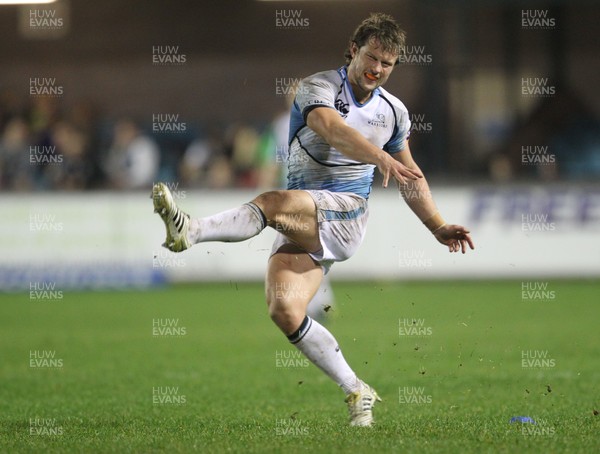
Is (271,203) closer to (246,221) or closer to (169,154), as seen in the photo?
(246,221)

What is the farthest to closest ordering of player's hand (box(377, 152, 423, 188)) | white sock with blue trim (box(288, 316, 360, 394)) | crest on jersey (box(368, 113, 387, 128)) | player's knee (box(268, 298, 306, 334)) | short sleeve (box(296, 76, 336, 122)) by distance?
crest on jersey (box(368, 113, 387, 128)) < white sock with blue trim (box(288, 316, 360, 394)) < player's knee (box(268, 298, 306, 334)) < short sleeve (box(296, 76, 336, 122)) < player's hand (box(377, 152, 423, 188))

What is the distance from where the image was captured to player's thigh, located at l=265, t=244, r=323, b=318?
696 cm

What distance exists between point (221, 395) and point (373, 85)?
2914 mm

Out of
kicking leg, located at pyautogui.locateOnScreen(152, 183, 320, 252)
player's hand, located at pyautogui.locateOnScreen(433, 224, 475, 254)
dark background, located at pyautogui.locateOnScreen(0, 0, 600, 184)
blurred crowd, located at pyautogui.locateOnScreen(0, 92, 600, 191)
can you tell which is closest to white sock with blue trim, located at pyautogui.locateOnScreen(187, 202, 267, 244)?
kicking leg, located at pyautogui.locateOnScreen(152, 183, 320, 252)

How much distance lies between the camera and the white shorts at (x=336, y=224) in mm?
7039

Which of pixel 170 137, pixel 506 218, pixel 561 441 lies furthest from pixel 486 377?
pixel 170 137

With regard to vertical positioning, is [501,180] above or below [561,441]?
above

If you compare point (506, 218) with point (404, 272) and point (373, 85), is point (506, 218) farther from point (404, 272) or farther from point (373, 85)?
point (373, 85)

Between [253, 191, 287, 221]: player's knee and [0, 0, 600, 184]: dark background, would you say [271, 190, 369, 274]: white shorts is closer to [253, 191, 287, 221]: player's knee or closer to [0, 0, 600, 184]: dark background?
[253, 191, 287, 221]: player's knee

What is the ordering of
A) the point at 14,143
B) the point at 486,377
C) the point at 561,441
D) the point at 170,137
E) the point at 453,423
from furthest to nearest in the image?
the point at 170,137 → the point at 14,143 → the point at 486,377 → the point at 453,423 → the point at 561,441

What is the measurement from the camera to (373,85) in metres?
7.00

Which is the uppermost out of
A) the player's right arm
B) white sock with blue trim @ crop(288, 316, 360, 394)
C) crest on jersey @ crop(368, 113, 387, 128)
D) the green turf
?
crest on jersey @ crop(368, 113, 387, 128)

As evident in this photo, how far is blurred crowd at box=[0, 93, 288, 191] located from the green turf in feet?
9.86

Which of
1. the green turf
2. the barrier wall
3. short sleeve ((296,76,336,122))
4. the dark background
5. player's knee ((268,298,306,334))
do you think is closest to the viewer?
the green turf
